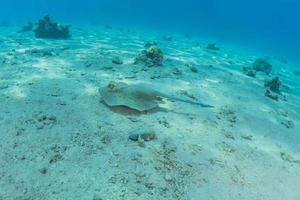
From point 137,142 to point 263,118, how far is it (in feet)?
12.7

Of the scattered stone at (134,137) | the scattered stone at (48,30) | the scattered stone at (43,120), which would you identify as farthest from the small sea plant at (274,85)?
the scattered stone at (48,30)

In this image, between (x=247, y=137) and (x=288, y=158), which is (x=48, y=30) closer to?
(x=247, y=137)

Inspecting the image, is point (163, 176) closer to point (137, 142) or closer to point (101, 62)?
point (137, 142)

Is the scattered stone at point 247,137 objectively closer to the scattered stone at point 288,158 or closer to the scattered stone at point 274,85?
the scattered stone at point 288,158

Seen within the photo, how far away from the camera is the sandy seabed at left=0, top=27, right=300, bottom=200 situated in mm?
4488

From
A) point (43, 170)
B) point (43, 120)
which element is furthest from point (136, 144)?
point (43, 120)

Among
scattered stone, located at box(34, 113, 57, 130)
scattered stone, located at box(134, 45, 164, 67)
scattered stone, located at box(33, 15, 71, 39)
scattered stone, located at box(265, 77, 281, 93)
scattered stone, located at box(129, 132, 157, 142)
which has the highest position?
scattered stone, located at box(129, 132, 157, 142)

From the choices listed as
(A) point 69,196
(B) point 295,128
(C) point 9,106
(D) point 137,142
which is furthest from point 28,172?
(B) point 295,128

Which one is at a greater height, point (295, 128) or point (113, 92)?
point (113, 92)

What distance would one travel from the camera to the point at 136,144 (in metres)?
5.53

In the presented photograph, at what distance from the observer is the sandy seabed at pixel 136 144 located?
4.49 m

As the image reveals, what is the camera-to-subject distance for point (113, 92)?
6.68 metres

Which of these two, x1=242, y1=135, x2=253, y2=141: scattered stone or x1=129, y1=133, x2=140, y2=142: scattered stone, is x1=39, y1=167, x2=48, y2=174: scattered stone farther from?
x1=242, y1=135, x2=253, y2=141: scattered stone

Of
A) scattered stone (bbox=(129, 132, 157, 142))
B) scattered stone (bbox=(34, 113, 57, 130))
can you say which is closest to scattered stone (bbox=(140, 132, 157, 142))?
scattered stone (bbox=(129, 132, 157, 142))
